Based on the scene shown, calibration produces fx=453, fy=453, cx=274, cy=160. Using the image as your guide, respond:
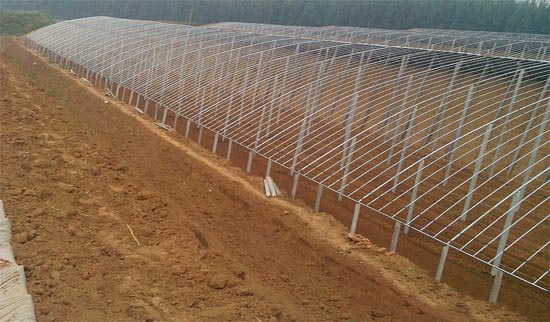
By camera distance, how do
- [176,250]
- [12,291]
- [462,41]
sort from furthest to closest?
[462,41]
[176,250]
[12,291]

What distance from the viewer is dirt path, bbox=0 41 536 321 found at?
19.3ft

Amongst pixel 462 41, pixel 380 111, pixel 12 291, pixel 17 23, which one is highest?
pixel 462 41

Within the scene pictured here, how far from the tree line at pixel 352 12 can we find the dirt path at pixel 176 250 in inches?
1375

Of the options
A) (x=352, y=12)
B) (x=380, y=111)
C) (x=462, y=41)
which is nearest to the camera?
(x=380, y=111)

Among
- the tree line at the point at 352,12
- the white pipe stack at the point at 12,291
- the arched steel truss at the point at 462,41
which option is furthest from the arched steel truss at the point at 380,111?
the tree line at the point at 352,12

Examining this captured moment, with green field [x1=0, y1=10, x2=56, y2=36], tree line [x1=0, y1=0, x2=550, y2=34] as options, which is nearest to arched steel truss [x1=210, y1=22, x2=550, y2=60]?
tree line [x1=0, y1=0, x2=550, y2=34]

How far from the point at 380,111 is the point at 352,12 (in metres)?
37.6

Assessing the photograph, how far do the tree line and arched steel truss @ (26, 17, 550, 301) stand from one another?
13.2 meters

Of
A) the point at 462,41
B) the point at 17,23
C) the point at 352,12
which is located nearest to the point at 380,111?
the point at 462,41

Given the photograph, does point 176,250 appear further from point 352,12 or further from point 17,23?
point 17,23

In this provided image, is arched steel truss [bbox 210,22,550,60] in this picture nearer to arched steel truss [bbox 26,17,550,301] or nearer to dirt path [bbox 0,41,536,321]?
arched steel truss [bbox 26,17,550,301]

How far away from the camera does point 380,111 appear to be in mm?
16641

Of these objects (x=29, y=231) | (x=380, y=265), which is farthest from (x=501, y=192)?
(x=29, y=231)

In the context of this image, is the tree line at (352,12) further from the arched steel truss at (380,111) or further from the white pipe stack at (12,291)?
the white pipe stack at (12,291)
